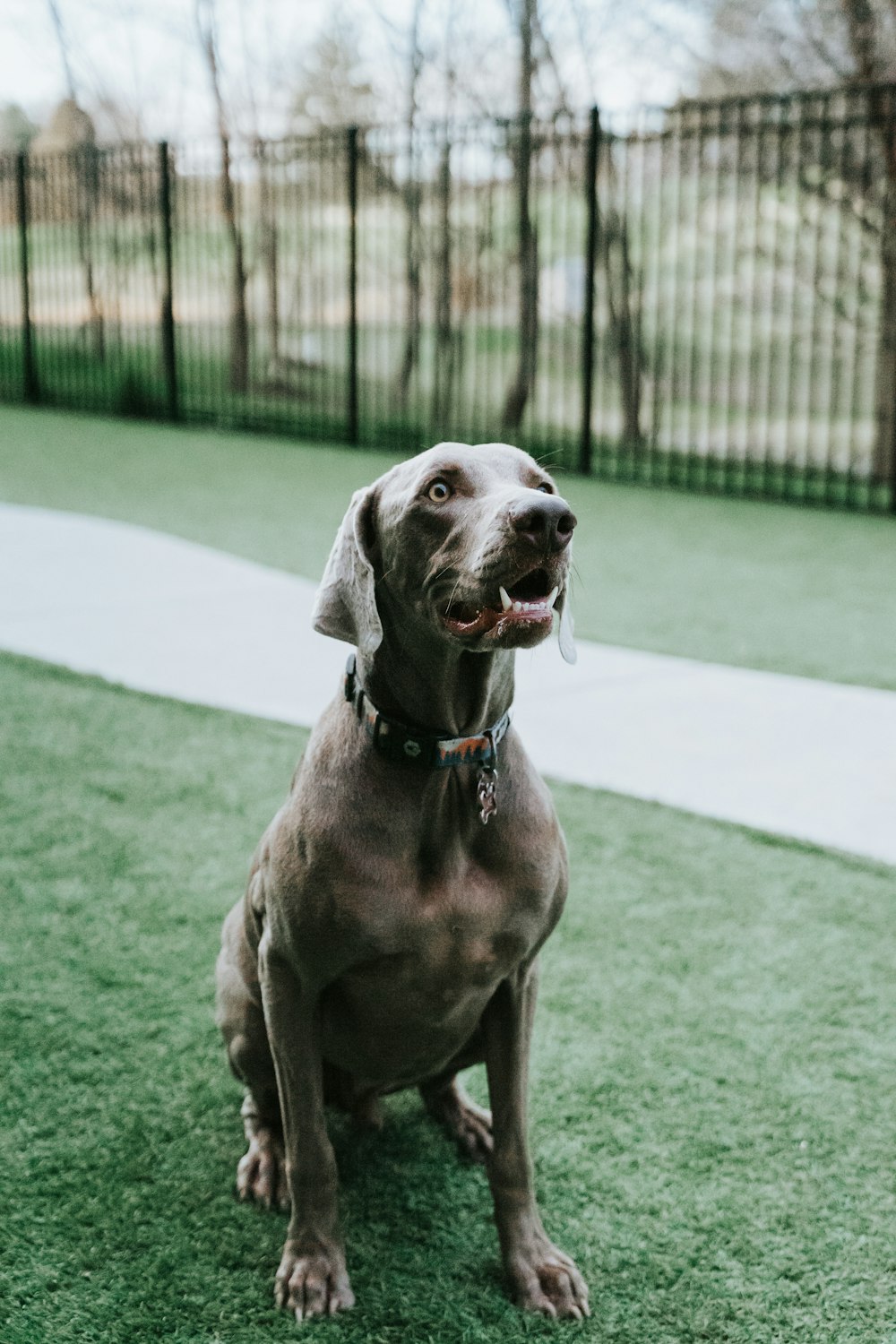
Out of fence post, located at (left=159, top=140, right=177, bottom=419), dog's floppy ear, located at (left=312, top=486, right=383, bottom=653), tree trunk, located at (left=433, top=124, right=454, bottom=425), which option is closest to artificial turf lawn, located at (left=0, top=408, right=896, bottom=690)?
tree trunk, located at (left=433, top=124, right=454, bottom=425)

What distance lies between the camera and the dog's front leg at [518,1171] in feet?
6.58

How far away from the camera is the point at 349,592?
1.93 meters

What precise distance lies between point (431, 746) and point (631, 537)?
607 cm

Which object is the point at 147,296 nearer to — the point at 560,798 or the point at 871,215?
the point at 871,215

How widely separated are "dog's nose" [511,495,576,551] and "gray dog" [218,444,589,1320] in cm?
8

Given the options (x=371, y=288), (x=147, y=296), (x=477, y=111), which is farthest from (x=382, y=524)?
(x=147, y=296)

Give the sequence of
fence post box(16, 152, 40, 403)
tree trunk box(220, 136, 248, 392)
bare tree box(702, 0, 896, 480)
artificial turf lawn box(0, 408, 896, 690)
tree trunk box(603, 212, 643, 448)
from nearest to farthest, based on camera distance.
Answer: artificial turf lawn box(0, 408, 896, 690), bare tree box(702, 0, 896, 480), tree trunk box(603, 212, 643, 448), tree trunk box(220, 136, 248, 392), fence post box(16, 152, 40, 403)

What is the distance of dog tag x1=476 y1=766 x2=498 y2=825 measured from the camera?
1.95 meters

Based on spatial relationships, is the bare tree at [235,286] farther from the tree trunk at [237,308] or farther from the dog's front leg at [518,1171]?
the dog's front leg at [518,1171]

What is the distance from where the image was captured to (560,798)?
12.5 ft

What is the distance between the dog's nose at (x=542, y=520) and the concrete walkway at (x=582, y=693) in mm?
2062

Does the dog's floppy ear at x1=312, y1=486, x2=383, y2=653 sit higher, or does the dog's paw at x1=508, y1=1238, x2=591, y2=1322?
the dog's floppy ear at x1=312, y1=486, x2=383, y2=653

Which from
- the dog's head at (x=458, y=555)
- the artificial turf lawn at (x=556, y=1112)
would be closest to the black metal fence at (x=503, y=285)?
the artificial turf lawn at (x=556, y=1112)

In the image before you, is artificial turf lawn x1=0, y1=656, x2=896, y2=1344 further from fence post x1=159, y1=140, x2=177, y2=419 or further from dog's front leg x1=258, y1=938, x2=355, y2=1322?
fence post x1=159, y1=140, x2=177, y2=419
